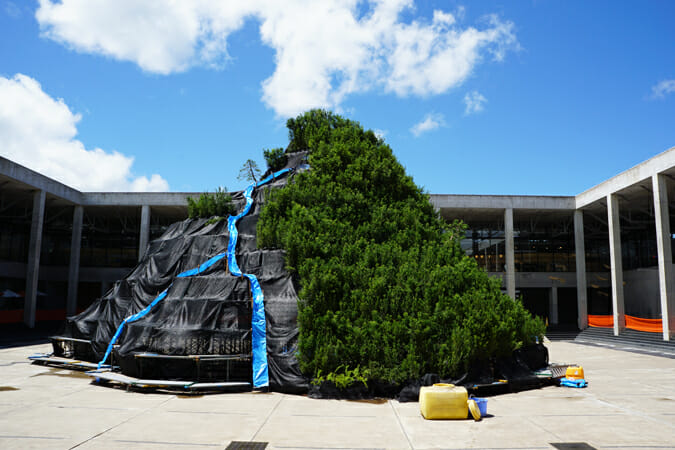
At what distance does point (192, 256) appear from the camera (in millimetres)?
17953

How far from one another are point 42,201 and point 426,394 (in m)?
30.4

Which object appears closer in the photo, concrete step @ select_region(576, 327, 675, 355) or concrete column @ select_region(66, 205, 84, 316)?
concrete step @ select_region(576, 327, 675, 355)

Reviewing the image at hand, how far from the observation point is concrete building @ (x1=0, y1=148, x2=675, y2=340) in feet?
99.8

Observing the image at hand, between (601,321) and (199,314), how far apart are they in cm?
2973

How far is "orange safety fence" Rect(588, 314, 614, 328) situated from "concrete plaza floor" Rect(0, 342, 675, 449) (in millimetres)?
21172

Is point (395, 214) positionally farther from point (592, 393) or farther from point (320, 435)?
point (320, 435)

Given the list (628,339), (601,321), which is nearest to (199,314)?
(628,339)

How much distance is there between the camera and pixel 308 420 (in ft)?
32.5

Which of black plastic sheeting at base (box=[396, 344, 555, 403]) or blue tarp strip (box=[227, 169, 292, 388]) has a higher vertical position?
blue tarp strip (box=[227, 169, 292, 388])

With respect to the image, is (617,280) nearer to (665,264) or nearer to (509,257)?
(665,264)

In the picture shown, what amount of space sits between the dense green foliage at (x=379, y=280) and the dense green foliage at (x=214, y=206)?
3.21m

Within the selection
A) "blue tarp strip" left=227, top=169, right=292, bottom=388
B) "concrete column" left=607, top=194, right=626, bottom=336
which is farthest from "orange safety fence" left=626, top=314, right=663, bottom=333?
"blue tarp strip" left=227, top=169, right=292, bottom=388

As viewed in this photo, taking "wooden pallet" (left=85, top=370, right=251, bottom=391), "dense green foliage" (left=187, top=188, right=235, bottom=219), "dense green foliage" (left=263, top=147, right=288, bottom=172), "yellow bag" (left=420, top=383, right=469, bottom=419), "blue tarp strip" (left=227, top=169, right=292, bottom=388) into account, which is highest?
"dense green foliage" (left=263, top=147, right=288, bottom=172)

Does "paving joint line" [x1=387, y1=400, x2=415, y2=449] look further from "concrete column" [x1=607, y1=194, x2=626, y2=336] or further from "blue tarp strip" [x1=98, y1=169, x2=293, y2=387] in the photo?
"concrete column" [x1=607, y1=194, x2=626, y2=336]
